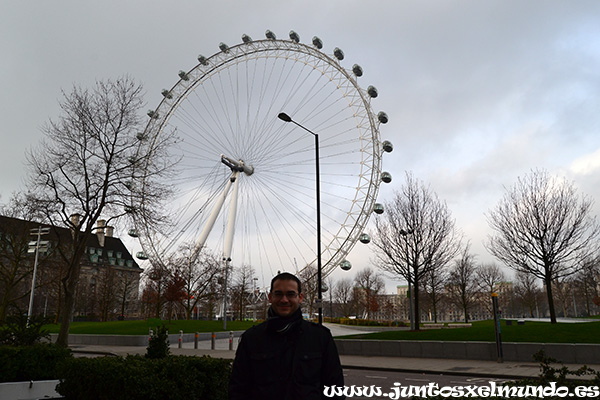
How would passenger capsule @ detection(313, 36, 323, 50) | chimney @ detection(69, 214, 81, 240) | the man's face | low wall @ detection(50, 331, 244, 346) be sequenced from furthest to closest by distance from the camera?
passenger capsule @ detection(313, 36, 323, 50) → low wall @ detection(50, 331, 244, 346) → chimney @ detection(69, 214, 81, 240) → the man's face

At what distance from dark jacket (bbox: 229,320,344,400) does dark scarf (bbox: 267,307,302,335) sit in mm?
23

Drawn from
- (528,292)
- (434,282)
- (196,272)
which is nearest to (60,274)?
(196,272)

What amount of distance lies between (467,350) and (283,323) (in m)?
19.8

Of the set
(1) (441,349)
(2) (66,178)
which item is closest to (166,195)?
(2) (66,178)

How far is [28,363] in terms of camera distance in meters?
11.0

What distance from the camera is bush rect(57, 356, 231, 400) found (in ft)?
25.8

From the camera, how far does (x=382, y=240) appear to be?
33656mm

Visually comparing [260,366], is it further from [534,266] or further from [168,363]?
[534,266]

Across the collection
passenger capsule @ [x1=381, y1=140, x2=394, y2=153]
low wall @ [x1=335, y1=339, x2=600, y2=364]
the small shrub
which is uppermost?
passenger capsule @ [x1=381, y1=140, x2=394, y2=153]

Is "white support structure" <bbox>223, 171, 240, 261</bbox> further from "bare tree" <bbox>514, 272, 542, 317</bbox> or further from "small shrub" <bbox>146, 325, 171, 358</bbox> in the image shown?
"bare tree" <bbox>514, 272, 542, 317</bbox>

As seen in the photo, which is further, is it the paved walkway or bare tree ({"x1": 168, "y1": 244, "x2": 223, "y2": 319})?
bare tree ({"x1": 168, "y1": 244, "x2": 223, "y2": 319})

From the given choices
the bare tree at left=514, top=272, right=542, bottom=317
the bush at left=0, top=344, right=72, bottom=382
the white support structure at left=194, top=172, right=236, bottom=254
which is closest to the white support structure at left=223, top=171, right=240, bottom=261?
the white support structure at left=194, top=172, right=236, bottom=254

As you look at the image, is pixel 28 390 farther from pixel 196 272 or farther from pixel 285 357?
pixel 196 272

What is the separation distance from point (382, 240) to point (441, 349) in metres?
13.0
